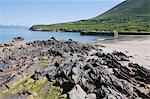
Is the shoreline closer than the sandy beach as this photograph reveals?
Yes

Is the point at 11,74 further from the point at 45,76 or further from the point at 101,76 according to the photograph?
the point at 101,76

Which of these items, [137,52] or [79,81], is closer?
[79,81]

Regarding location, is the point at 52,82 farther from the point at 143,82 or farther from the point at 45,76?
the point at 143,82

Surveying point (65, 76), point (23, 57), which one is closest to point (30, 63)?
point (23, 57)

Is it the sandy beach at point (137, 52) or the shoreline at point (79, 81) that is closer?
the shoreline at point (79, 81)

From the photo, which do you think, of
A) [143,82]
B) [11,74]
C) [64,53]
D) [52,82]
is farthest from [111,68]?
[64,53]

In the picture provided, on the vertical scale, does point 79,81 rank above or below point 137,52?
above

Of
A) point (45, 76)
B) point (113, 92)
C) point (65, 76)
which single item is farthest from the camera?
point (45, 76)

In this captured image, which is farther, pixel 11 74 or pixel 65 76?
pixel 11 74

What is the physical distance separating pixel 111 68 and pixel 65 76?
5679mm

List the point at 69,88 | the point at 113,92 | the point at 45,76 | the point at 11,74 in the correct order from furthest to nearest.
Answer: the point at 11,74 < the point at 45,76 < the point at 69,88 < the point at 113,92

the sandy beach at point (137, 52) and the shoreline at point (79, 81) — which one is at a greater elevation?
the shoreline at point (79, 81)

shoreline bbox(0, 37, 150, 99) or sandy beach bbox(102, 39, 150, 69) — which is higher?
shoreline bbox(0, 37, 150, 99)

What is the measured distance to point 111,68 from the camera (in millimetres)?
30781
